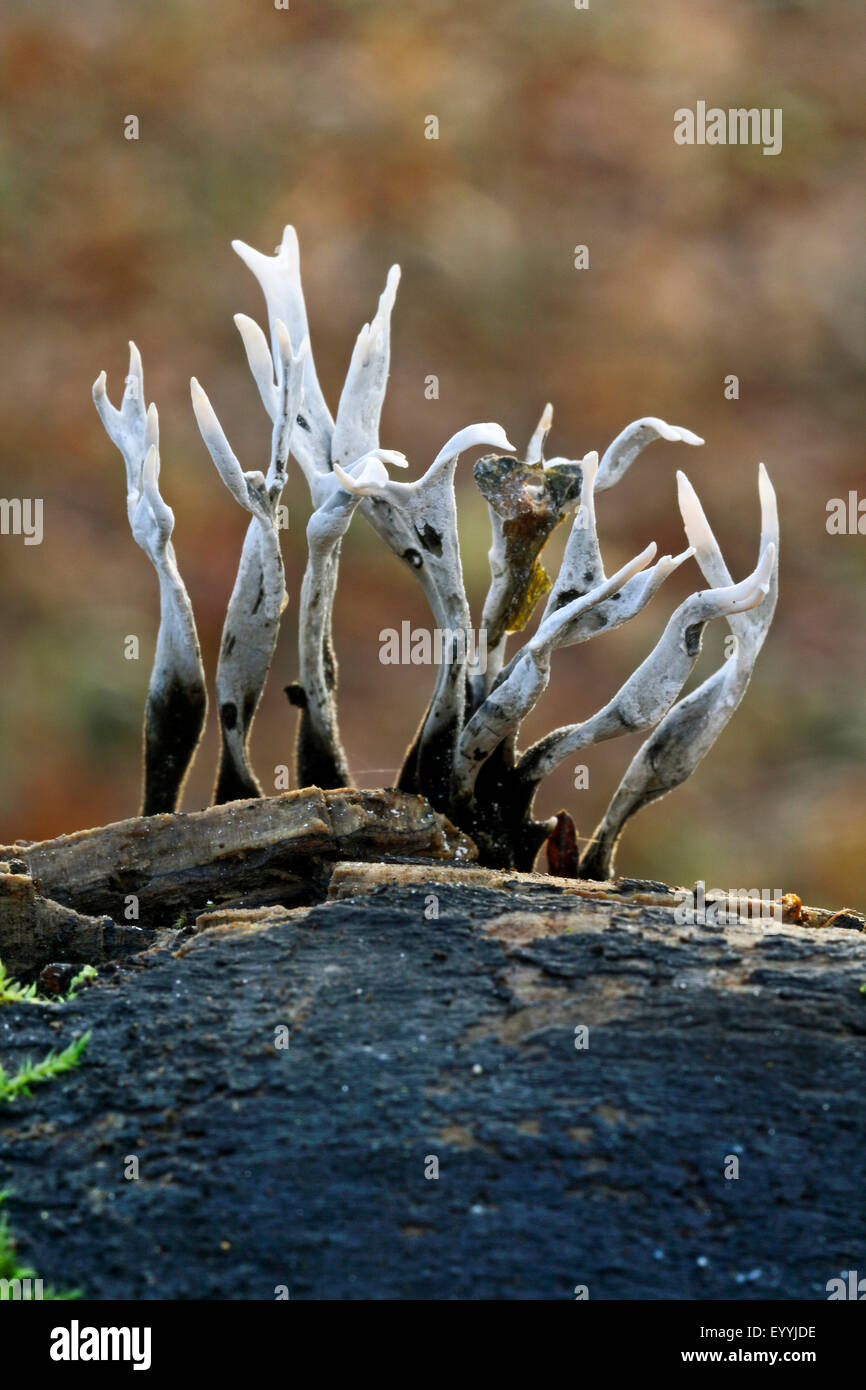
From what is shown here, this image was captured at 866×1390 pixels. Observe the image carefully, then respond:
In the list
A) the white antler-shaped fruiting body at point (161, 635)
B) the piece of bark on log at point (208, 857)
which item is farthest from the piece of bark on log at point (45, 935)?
the white antler-shaped fruiting body at point (161, 635)

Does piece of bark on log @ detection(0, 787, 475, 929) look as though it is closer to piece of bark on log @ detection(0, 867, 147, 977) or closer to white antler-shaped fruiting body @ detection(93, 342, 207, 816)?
piece of bark on log @ detection(0, 867, 147, 977)

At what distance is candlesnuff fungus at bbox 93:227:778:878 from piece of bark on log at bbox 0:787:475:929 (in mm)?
354

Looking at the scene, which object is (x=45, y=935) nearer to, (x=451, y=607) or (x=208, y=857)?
(x=208, y=857)

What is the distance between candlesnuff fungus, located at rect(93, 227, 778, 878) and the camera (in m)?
2.65

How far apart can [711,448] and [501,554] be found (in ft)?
13.9

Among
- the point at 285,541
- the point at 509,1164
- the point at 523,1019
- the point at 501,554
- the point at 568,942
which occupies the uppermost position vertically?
the point at 285,541

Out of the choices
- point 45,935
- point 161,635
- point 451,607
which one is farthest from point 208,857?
point 451,607

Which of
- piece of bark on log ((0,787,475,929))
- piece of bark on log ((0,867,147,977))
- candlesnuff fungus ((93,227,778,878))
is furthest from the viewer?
candlesnuff fungus ((93,227,778,878))

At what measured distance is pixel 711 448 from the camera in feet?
21.9

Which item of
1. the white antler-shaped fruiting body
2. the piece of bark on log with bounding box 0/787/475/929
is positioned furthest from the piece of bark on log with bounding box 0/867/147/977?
the white antler-shaped fruiting body

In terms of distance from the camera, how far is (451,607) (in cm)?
284
